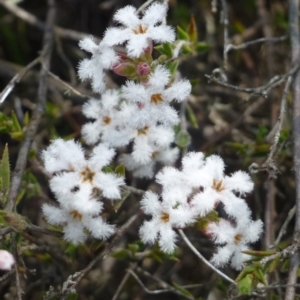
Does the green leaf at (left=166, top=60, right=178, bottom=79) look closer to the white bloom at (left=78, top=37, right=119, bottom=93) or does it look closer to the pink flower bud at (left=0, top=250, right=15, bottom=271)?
the white bloom at (left=78, top=37, right=119, bottom=93)

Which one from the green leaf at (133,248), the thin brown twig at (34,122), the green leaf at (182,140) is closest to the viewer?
the thin brown twig at (34,122)

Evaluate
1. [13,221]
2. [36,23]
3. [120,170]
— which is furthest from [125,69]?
[36,23]

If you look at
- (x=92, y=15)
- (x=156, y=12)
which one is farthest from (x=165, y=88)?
(x=92, y=15)

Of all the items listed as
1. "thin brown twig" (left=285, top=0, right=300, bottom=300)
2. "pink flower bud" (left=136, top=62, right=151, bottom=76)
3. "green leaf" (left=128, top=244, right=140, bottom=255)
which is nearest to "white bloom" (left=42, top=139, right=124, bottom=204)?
"pink flower bud" (left=136, top=62, right=151, bottom=76)

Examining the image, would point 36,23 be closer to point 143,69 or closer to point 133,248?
point 143,69

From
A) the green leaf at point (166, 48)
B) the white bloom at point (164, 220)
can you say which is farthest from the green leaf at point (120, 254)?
the green leaf at point (166, 48)

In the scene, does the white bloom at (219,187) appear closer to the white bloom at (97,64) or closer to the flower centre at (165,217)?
the flower centre at (165,217)

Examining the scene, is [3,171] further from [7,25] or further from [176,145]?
[7,25]
